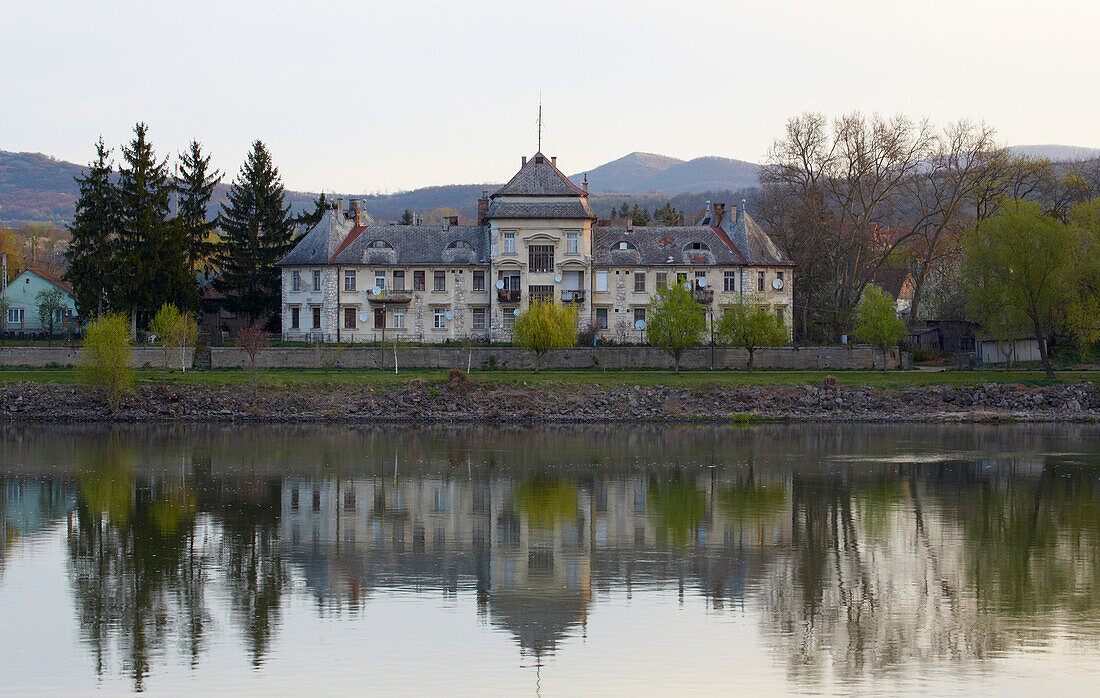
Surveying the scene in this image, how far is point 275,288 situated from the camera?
67.4 m

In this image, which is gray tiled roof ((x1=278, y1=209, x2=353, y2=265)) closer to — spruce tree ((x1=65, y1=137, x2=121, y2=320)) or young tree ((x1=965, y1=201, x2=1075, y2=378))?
spruce tree ((x1=65, y1=137, x2=121, y2=320))

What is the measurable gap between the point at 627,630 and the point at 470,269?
48.7 m

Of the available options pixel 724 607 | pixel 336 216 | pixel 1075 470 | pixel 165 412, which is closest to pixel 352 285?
pixel 336 216

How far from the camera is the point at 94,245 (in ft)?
196

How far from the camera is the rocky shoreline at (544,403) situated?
4697 centimetres

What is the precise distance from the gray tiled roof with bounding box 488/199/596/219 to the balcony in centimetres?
657

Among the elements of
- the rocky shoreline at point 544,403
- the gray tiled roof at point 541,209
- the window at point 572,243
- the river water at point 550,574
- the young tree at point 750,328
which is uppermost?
the gray tiled roof at point 541,209

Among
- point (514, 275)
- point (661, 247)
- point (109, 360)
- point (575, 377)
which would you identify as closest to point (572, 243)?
point (514, 275)

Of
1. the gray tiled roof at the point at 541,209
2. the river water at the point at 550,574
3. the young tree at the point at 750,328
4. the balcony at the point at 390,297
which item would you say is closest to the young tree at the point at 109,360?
the river water at the point at 550,574

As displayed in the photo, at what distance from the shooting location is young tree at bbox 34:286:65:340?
67375 mm

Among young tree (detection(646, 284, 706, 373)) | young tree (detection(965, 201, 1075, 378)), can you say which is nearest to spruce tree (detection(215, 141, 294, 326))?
young tree (detection(646, 284, 706, 373))

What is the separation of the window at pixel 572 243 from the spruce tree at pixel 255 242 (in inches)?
693

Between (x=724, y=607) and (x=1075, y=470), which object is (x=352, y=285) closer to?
(x=1075, y=470)

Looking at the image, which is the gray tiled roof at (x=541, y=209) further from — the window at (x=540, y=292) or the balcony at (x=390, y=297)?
the balcony at (x=390, y=297)
